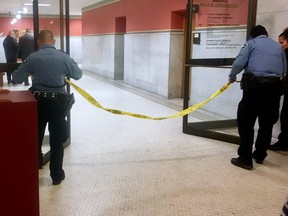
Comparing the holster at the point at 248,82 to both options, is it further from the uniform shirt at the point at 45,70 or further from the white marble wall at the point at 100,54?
the white marble wall at the point at 100,54

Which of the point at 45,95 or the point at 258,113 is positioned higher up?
the point at 45,95

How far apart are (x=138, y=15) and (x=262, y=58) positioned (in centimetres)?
631

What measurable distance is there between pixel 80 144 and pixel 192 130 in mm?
1515

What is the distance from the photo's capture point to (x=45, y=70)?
3.05 meters

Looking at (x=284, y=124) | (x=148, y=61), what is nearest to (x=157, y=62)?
(x=148, y=61)

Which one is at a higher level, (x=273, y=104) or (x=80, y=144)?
(x=273, y=104)

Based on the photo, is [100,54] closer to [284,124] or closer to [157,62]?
[157,62]

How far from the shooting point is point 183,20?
777cm

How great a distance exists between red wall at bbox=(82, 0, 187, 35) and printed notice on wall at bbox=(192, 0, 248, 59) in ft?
7.67

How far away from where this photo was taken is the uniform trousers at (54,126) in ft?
10.0

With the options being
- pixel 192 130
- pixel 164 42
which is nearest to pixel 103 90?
pixel 164 42

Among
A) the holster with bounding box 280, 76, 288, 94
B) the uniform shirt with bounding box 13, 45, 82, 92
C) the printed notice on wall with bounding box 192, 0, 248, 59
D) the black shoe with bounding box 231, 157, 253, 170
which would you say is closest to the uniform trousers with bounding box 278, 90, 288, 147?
the holster with bounding box 280, 76, 288, 94

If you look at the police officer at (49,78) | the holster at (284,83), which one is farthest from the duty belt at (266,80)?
the police officer at (49,78)

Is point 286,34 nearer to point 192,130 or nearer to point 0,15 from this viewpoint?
point 192,130
